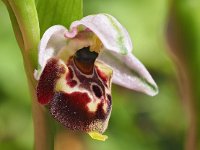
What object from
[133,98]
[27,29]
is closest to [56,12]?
[27,29]

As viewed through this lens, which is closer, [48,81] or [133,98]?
[48,81]

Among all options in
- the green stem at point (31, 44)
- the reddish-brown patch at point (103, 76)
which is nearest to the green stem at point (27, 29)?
the green stem at point (31, 44)

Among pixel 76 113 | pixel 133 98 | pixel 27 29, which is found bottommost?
pixel 133 98

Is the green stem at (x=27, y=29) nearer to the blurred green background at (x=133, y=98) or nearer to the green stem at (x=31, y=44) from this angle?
the green stem at (x=31, y=44)

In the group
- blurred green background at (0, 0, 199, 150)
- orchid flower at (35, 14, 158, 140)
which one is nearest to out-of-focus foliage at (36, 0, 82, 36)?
orchid flower at (35, 14, 158, 140)

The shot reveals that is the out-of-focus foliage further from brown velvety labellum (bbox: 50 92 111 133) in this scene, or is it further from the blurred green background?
the blurred green background

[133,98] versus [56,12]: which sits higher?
[56,12]

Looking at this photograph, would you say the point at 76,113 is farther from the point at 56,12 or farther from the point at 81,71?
the point at 56,12
